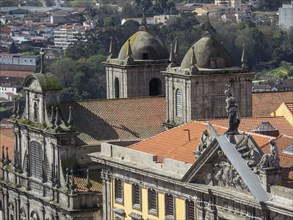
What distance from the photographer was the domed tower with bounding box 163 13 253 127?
8588 centimetres

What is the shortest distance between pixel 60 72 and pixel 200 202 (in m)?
127

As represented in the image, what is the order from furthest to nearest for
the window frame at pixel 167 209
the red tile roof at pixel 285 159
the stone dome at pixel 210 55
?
the stone dome at pixel 210 55 → the window frame at pixel 167 209 → the red tile roof at pixel 285 159

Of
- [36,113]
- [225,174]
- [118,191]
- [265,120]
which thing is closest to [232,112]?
[225,174]

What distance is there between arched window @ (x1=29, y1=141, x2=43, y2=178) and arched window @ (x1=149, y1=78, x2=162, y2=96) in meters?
9.26

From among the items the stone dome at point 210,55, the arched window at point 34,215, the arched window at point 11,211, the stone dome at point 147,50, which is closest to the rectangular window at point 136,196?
the stone dome at point 210,55

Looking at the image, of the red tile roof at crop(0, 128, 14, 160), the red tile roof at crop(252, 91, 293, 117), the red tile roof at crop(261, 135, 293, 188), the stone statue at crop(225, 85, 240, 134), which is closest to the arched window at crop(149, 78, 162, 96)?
the red tile roof at crop(252, 91, 293, 117)

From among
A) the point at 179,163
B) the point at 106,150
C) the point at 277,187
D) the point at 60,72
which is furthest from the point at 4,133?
the point at 60,72

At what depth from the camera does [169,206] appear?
229 feet

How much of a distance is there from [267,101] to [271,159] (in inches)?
1255

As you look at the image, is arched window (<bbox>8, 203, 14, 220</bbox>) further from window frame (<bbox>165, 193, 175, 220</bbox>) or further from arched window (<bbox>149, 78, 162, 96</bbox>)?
window frame (<bbox>165, 193, 175, 220</bbox>)

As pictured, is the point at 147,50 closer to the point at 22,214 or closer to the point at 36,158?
the point at 36,158

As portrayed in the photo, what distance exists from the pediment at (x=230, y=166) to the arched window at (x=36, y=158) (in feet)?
77.6

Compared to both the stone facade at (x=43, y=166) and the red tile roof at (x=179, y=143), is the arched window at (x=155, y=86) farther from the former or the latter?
the red tile roof at (x=179, y=143)

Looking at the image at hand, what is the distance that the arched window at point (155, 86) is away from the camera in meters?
96.4
